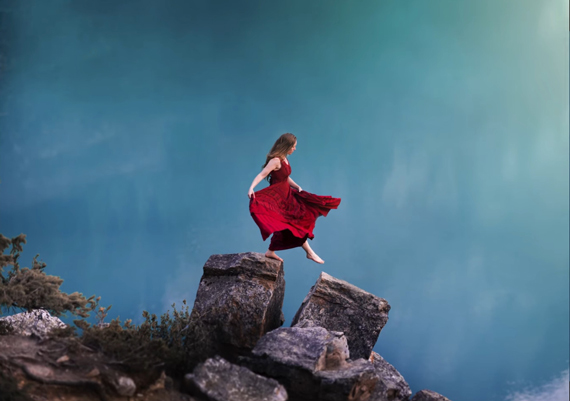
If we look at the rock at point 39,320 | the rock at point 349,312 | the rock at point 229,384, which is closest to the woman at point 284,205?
the rock at point 349,312

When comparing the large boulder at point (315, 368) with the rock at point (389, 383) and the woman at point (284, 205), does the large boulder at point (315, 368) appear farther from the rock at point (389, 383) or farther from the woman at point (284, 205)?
the woman at point (284, 205)

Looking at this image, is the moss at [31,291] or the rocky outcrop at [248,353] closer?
the rocky outcrop at [248,353]

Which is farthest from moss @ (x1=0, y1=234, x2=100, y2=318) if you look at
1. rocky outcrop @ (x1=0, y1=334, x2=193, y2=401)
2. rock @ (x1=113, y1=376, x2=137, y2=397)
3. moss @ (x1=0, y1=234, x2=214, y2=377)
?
rock @ (x1=113, y1=376, x2=137, y2=397)

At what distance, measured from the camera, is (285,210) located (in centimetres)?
981

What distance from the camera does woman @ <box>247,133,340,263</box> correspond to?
9.44 metres

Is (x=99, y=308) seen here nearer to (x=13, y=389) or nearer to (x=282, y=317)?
(x=13, y=389)

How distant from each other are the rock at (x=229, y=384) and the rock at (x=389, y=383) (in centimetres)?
208

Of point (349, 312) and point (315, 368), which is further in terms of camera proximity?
point (349, 312)

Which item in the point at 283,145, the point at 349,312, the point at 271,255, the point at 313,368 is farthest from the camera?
the point at 283,145

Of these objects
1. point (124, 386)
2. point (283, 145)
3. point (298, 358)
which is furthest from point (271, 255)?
point (124, 386)

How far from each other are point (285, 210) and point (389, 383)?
3.48 m

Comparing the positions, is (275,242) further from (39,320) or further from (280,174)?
(39,320)

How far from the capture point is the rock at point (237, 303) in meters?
8.54

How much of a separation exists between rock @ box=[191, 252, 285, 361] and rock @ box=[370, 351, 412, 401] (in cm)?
204
